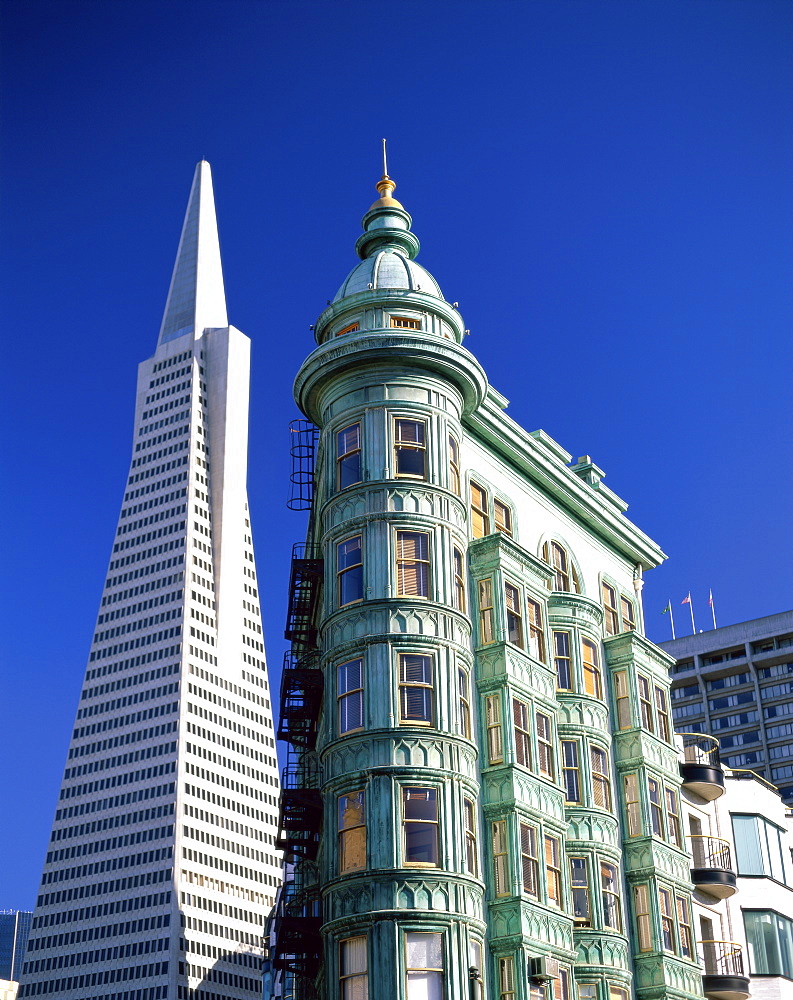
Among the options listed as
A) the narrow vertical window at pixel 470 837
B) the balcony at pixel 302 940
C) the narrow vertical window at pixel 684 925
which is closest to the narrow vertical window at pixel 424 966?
the narrow vertical window at pixel 470 837

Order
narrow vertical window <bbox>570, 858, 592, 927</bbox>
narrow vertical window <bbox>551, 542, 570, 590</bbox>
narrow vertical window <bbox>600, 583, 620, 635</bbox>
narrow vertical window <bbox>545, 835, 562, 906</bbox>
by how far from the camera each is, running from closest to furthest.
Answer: narrow vertical window <bbox>545, 835, 562, 906</bbox> → narrow vertical window <bbox>570, 858, 592, 927</bbox> → narrow vertical window <bbox>551, 542, 570, 590</bbox> → narrow vertical window <bbox>600, 583, 620, 635</bbox>

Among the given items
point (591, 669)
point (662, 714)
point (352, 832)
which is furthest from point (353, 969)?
point (662, 714)

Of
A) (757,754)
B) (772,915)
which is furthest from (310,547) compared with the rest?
(757,754)

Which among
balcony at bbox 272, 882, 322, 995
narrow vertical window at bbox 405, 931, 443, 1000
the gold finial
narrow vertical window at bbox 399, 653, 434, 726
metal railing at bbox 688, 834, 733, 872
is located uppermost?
the gold finial

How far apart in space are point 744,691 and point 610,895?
4220 inches

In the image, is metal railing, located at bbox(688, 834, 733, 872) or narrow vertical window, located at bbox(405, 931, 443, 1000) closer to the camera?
narrow vertical window, located at bbox(405, 931, 443, 1000)

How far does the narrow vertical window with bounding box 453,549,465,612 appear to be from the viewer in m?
45.9

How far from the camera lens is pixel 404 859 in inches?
1580

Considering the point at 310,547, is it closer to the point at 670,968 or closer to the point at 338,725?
the point at 338,725

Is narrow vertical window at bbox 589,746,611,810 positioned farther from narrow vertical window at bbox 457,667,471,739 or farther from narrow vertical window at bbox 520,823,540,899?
narrow vertical window at bbox 457,667,471,739

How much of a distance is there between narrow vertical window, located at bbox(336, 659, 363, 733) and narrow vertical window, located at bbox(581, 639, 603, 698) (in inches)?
540

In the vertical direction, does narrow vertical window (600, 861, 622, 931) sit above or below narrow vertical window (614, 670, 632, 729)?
below

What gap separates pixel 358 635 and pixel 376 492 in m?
4.96

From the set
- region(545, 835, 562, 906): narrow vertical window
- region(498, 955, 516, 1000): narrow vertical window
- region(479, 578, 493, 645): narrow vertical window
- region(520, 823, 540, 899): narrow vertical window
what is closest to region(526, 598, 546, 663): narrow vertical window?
region(479, 578, 493, 645): narrow vertical window
